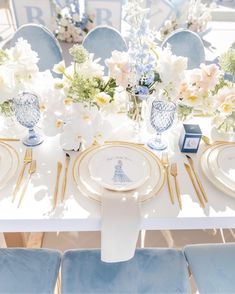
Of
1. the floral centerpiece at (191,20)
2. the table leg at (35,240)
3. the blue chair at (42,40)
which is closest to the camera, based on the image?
the table leg at (35,240)

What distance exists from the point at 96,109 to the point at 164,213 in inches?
14.9

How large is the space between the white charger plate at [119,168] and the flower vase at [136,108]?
142 mm

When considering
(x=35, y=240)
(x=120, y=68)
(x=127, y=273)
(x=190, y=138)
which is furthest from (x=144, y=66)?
(x=35, y=240)

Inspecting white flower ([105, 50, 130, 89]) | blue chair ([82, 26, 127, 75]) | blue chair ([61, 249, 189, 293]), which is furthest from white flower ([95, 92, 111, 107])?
blue chair ([82, 26, 127, 75])

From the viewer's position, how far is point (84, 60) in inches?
34.6

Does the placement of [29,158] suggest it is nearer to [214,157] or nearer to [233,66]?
[214,157]

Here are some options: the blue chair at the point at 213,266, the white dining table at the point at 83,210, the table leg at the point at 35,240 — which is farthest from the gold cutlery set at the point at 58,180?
the table leg at the point at 35,240

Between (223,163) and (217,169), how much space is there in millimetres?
44

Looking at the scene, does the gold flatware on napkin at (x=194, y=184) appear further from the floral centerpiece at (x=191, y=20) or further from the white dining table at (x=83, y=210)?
the floral centerpiece at (x=191, y=20)

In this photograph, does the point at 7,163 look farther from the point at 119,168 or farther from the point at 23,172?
the point at 119,168

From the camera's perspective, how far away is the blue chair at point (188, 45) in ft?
5.58

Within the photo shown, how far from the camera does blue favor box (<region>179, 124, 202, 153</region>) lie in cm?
98

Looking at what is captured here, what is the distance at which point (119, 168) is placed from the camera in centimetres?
90

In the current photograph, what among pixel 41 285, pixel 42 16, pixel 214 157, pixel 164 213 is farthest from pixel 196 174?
pixel 42 16
